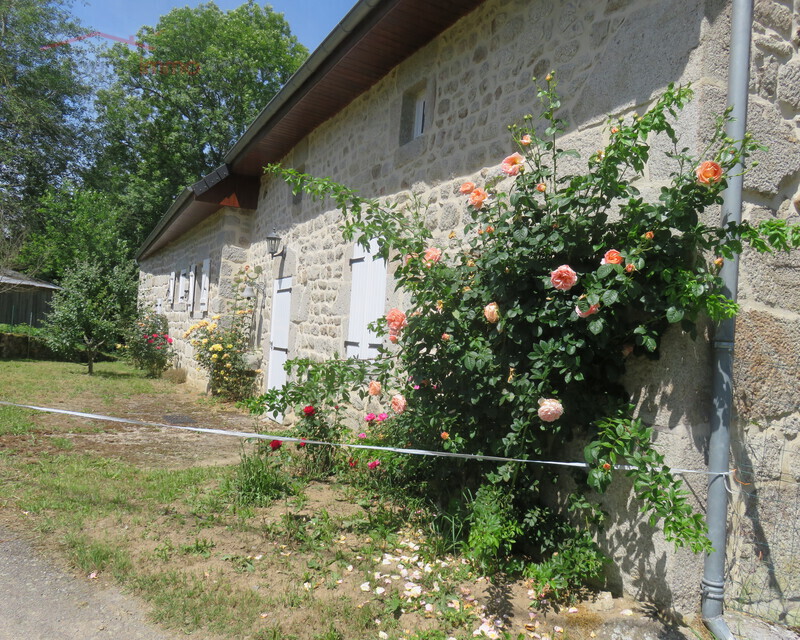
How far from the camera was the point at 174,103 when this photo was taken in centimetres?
2234

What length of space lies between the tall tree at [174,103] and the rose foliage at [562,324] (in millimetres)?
21335

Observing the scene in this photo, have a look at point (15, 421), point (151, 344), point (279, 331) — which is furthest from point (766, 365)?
point (151, 344)

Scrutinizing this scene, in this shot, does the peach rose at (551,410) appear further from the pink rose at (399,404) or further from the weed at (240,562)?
the weed at (240,562)

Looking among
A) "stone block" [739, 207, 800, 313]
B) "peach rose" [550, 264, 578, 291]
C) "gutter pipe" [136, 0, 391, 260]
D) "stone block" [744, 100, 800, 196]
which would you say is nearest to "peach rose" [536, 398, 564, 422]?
"peach rose" [550, 264, 578, 291]

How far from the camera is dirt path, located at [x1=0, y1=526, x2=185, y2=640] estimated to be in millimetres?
2438

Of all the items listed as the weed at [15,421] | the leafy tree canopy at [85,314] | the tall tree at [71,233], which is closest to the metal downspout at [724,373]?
the weed at [15,421]

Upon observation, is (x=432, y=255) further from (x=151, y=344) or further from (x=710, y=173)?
(x=151, y=344)

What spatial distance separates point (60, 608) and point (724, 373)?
126 inches

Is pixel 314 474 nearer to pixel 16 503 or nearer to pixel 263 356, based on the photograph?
pixel 16 503

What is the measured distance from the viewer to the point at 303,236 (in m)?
7.42

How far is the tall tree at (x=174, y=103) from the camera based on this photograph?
72.8 ft

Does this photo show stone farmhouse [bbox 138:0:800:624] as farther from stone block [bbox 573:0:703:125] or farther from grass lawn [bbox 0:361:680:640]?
grass lawn [bbox 0:361:680:640]

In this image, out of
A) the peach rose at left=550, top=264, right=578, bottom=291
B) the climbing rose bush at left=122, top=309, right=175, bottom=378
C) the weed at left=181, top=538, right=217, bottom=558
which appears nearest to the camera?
the peach rose at left=550, top=264, right=578, bottom=291

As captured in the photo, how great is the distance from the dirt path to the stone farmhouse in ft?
7.45
